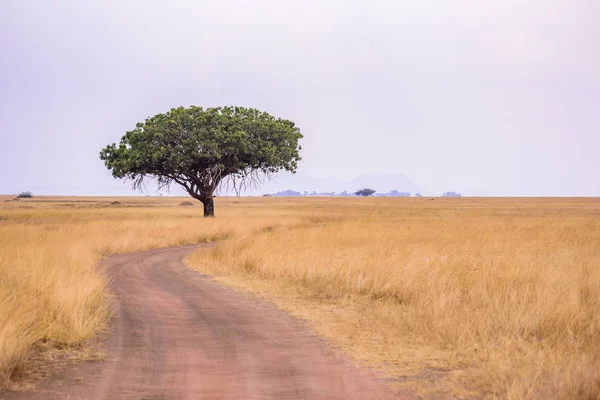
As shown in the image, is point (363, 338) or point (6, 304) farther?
point (363, 338)

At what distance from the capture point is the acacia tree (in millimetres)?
46531

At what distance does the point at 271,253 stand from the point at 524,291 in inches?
365

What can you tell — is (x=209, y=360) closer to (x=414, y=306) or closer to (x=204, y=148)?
(x=414, y=306)

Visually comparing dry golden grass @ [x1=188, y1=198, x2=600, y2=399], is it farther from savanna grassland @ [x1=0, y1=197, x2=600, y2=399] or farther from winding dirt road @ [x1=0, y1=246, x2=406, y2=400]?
winding dirt road @ [x1=0, y1=246, x2=406, y2=400]

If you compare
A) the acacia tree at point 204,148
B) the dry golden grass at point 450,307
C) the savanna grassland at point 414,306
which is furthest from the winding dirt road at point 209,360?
the acacia tree at point 204,148

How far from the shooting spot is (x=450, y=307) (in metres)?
12.3

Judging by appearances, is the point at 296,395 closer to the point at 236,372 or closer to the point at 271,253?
the point at 236,372

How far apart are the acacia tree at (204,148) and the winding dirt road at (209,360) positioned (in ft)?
107

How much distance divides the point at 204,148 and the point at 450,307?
119ft

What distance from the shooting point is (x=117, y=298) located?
1463 cm

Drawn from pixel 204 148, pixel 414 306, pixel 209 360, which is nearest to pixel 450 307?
pixel 414 306

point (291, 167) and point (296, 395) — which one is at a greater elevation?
point (291, 167)

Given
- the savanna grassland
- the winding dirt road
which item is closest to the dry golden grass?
the savanna grassland

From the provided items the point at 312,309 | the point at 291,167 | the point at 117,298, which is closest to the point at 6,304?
the point at 117,298
